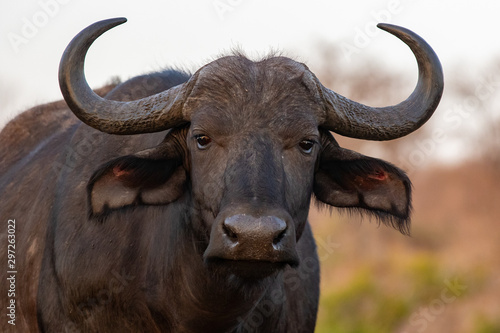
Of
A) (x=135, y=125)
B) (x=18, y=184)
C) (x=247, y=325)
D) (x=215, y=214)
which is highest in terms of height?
(x=135, y=125)

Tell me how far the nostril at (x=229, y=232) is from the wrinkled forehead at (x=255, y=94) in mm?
752

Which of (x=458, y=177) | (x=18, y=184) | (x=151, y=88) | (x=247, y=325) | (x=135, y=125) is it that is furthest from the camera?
(x=458, y=177)

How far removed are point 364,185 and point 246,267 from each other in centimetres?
149

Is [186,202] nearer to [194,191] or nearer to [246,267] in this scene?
[194,191]

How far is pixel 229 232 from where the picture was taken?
495 centimetres

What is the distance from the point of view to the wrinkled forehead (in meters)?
5.41

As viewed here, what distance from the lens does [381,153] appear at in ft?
101

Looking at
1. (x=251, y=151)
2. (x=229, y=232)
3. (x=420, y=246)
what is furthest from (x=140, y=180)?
(x=420, y=246)

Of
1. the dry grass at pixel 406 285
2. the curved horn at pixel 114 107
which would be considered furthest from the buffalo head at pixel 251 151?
the dry grass at pixel 406 285

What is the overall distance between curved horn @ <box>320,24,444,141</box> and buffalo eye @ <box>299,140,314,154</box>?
0.29 meters

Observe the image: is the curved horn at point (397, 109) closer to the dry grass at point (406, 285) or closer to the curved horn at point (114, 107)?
the curved horn at point (114, 107)

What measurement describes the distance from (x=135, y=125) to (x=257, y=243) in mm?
1407

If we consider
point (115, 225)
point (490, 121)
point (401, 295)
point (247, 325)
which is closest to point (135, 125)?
point (115, 225)

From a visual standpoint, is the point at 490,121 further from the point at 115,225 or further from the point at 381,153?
the point at 115,225
